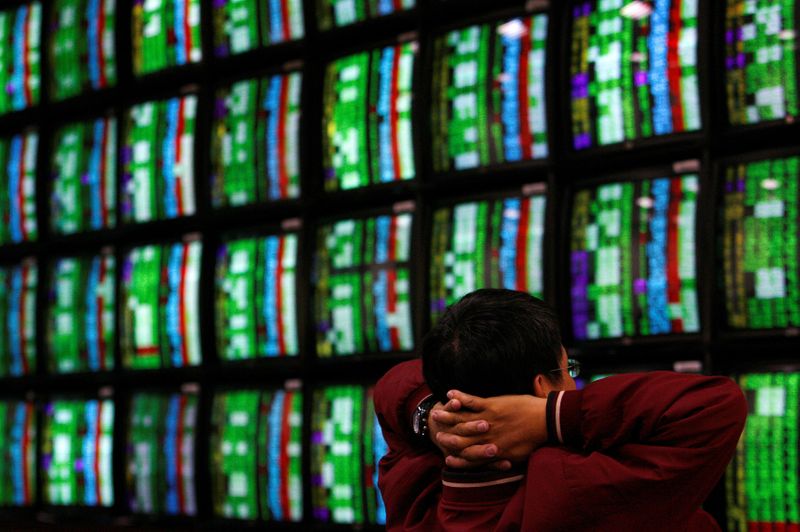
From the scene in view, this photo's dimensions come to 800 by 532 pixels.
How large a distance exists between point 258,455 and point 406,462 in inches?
69.1

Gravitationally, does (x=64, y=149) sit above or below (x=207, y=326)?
above

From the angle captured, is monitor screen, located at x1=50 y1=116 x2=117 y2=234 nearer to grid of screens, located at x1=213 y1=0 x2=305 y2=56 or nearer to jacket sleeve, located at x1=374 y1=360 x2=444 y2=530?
grid of screens, located at x1=213 y1=0 x2=305 y2=56

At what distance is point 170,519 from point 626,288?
5.50ft

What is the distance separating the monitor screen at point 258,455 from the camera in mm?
3070

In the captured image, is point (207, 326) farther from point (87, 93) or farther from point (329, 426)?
point (87, 93)

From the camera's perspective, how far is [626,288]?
254cm

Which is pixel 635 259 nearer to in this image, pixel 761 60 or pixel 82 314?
pixel 761 60

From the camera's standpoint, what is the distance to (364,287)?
2.96 meters

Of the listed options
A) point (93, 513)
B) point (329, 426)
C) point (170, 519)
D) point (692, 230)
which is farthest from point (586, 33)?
point (93, 513)

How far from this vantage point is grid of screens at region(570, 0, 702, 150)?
2492mm

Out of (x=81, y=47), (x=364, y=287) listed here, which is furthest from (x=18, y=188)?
(x=364, y=287)

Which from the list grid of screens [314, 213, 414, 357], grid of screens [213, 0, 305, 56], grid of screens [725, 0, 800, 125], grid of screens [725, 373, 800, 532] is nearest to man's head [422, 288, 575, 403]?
grid of screens [725, 373, 800, 532]

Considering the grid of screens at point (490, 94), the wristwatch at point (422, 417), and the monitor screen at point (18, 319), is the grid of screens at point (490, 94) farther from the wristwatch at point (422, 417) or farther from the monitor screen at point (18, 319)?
the monitor screen at point (18, 319)

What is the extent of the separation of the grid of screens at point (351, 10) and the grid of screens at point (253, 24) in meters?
0.07
